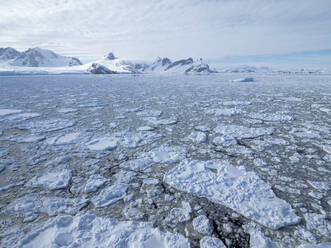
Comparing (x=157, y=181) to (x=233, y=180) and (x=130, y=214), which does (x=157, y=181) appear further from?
(x=233, y=180)

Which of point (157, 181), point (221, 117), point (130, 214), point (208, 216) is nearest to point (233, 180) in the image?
point (208, 216)

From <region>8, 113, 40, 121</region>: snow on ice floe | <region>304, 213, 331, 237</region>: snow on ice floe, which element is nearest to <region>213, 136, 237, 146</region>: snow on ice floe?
<region>304, 213, 331, 237</region>: snow on ice floe

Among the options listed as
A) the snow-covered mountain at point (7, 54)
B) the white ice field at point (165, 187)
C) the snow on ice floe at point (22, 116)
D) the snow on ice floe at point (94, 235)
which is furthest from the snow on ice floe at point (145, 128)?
the snow-covered mountain at point (7, 54)

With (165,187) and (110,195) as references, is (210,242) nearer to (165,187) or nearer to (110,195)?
(165,187)

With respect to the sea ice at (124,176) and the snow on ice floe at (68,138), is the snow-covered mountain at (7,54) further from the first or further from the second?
the sea ice at (124,176)

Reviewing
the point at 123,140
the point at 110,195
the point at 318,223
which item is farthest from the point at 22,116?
the point at 318,223

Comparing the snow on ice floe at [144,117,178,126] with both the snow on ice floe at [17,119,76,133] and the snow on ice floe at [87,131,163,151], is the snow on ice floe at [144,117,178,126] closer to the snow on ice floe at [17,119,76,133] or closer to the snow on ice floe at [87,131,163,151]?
the snow on ice floe at [87,131,163,151]
